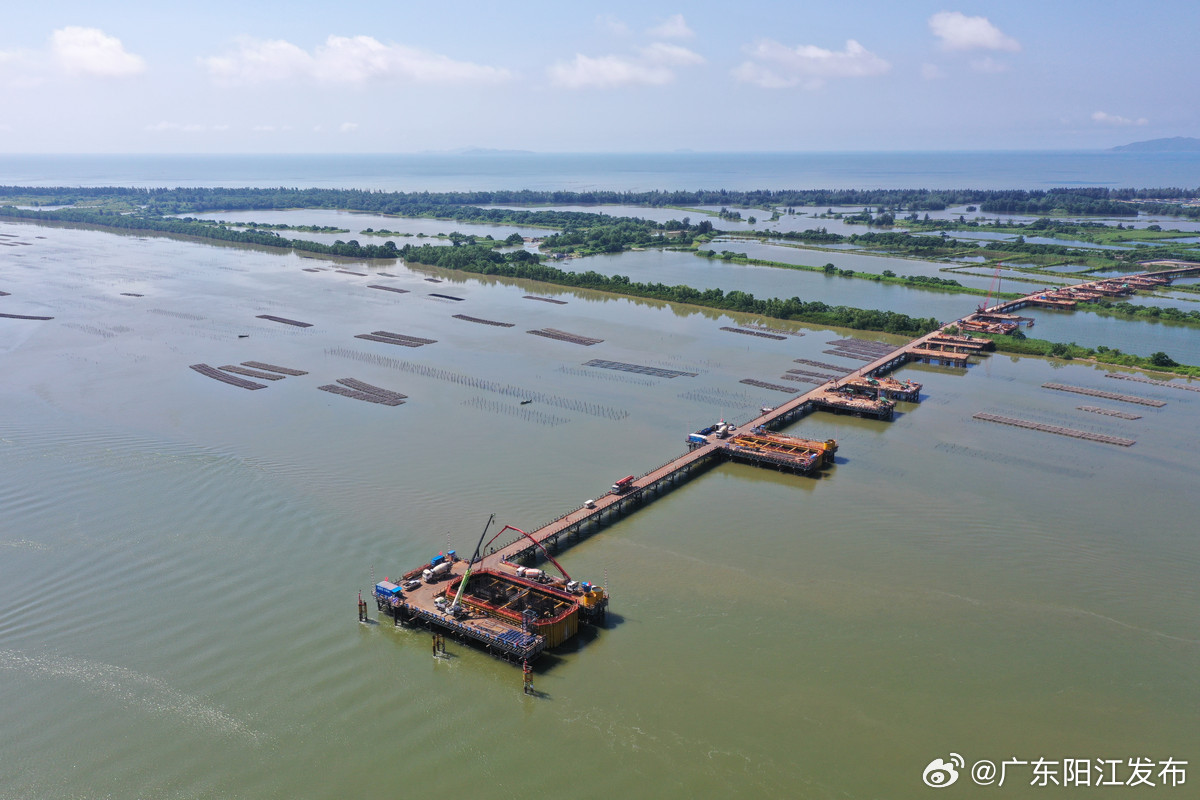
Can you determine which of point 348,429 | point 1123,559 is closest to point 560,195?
point 348,429

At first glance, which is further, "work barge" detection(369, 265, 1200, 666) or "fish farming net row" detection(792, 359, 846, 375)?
"fish farming net row" detection(792, 359, 846, 375)

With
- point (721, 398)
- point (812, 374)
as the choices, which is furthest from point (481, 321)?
point (812, 374)

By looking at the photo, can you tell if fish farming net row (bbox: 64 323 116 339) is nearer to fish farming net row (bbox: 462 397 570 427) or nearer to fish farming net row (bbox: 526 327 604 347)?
fish farming net row (bbox: 526 327 604 347)

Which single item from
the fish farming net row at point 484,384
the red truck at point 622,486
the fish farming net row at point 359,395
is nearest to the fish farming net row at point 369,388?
the fish farming net row at point 359,395

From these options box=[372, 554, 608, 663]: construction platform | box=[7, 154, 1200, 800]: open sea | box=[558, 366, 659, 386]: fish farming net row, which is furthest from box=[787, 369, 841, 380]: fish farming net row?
box=[372, 554, 608, 663]: construction platform

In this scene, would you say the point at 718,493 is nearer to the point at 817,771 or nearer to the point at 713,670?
the point at 713,670

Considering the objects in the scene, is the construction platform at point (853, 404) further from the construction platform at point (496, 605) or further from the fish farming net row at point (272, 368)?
the fish farming net row at point (272, 368)
